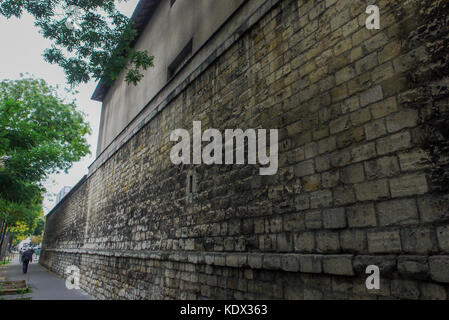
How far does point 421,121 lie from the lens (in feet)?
8.36

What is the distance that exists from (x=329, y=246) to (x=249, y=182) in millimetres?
1558

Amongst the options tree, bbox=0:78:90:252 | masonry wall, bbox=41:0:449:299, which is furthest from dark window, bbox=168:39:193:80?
tree, bbox=0:78:90:252

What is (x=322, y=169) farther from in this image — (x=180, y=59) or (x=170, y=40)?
(x=170, y=40)

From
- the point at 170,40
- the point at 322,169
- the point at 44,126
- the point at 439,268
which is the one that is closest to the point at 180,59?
the point at 170,40

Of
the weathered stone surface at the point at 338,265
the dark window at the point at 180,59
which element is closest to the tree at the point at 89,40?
the dark window at the point at 180,59

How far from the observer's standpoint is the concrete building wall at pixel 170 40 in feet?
18.8

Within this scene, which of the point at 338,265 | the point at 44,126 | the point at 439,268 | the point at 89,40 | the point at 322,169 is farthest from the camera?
the point at 44,126

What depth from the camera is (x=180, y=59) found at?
7691 millimetres

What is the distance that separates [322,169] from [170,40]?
21.6 ft

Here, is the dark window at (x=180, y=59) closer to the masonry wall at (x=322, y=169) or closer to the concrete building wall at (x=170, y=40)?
the concrete building wall at (x=170, y=40)

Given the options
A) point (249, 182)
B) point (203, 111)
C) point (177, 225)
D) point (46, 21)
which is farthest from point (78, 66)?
point (249, 182)

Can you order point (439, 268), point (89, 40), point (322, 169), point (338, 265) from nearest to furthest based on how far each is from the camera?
point (439, 268), point (338, 265), point (322, 169), point (89, 40)

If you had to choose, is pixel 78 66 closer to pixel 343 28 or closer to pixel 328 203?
pixel 343 28

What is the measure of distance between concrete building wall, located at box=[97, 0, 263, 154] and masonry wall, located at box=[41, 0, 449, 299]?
0.60 m
